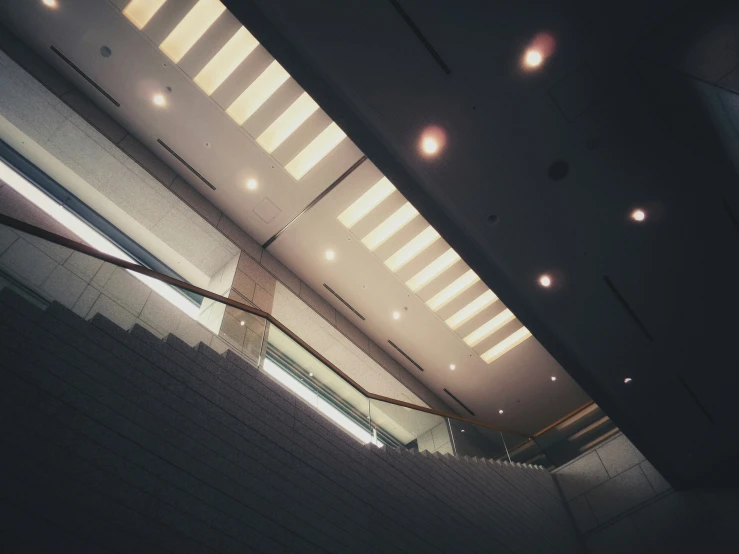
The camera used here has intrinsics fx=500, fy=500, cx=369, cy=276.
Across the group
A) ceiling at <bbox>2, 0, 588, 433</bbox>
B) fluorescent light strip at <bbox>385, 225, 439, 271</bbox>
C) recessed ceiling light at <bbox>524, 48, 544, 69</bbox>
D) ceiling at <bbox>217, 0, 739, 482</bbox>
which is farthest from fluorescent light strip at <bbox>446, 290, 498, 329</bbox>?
recessed ceiling light at <bbox>524, 48, 544, 69</bbox>

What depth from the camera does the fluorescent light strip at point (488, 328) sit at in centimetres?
856

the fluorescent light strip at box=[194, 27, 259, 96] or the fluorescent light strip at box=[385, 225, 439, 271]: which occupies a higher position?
the fluorescent light strip at box=[194, 27, 259, 96]

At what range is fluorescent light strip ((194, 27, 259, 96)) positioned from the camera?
6121mm

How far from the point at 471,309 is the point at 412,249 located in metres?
1.61

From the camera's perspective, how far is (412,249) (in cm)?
780

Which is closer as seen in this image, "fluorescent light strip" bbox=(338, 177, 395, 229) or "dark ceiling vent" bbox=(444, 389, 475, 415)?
"fluorescent light strip" bbox=(338, 177, 395, 229)

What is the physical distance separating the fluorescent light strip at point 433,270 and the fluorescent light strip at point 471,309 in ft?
2.81

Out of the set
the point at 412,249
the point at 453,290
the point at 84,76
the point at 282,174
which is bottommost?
the point at 453,290

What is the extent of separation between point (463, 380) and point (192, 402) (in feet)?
22.9

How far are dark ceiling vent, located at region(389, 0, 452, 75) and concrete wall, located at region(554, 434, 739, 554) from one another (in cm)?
626

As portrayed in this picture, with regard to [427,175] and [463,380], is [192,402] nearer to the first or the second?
[427,175]

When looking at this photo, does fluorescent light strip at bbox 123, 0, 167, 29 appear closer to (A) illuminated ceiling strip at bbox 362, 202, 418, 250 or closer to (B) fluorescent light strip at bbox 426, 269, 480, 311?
(A) illuminated ceiling strip at bbox 362, 202, 418, 250

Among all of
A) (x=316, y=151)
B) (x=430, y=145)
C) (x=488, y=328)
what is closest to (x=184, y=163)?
(x=316, y=151)

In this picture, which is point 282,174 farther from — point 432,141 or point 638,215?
point 638,215
